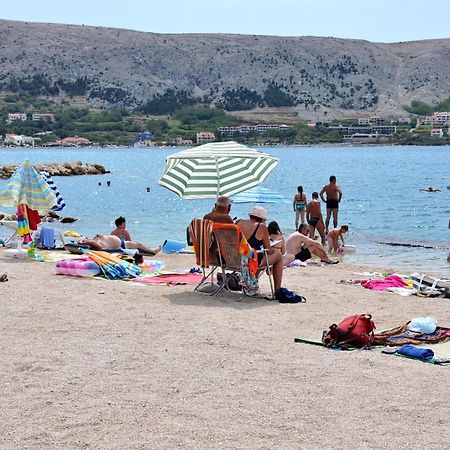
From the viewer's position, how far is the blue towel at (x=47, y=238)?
13227mm

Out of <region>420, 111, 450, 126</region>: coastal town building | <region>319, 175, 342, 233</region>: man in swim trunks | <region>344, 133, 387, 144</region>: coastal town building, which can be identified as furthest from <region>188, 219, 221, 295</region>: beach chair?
<region>420, 111, 450, 126</region>: coastal town building

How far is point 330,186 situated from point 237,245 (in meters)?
9.82

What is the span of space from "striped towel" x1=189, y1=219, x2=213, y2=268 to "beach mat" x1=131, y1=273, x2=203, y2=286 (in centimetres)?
82

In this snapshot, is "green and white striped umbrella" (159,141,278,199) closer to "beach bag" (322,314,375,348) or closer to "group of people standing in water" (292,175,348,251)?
"group of people standing in water" (292,175,348,251)

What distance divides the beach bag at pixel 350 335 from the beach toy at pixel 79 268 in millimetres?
4153

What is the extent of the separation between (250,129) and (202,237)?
16109 cm

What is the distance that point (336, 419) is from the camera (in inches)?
178

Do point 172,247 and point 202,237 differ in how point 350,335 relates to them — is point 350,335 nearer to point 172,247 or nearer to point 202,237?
point 202,237

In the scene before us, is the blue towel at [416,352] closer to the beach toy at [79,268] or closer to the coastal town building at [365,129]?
the beach toy at [79,268]

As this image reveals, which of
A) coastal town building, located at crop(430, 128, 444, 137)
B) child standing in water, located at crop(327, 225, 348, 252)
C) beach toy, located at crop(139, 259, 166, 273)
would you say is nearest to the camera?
beach toy, located at crop(139, 259, 166, 273)

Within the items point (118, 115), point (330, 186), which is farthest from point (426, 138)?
point (330, 186)

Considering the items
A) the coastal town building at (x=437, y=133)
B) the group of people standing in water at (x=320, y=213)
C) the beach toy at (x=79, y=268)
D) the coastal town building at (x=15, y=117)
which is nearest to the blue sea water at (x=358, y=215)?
the group of people standing in water at (x=320, y=213)

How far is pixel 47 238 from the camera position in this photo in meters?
13.3

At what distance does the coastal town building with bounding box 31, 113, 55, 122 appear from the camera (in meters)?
175
